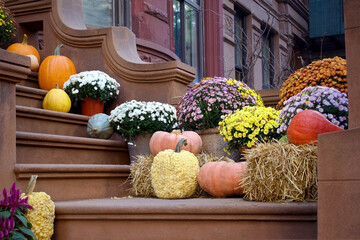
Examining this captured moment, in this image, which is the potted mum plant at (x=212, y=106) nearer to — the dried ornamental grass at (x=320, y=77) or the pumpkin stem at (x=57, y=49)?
the dried ornamental grass at (x=320, y=77)

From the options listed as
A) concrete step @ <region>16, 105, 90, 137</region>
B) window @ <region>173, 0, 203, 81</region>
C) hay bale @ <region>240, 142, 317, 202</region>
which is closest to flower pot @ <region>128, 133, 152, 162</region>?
concrete step @ <region>16, 105, 90, 137</region>

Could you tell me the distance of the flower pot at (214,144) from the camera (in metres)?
5.33

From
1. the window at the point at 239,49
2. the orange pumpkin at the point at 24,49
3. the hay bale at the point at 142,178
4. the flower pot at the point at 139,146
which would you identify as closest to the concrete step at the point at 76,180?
the hay bale at the point at 142,178

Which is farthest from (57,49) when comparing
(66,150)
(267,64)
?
(267,64)

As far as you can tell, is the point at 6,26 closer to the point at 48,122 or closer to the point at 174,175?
the point at 48,122

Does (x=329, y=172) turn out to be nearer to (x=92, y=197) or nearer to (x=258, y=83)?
(x=92, y=197)

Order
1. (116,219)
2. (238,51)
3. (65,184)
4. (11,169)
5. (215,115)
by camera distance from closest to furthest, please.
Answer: (116,219) < (11,169) < (65,184) < (215,115) < (238,51)

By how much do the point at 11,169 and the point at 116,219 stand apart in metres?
0.93

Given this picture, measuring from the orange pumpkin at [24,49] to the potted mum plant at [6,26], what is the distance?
0.14m

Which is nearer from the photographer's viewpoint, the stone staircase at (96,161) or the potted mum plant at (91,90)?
the stone staircase at (96,161)

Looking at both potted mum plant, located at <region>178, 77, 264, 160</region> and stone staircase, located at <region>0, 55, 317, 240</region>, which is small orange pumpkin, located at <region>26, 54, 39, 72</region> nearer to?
stone staircase, located at <region>0, 55, 317, 240</region>

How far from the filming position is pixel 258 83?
15234mm

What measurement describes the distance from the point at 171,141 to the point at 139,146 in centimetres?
Result: 66

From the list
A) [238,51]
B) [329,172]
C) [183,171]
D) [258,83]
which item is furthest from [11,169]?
[258,83]
